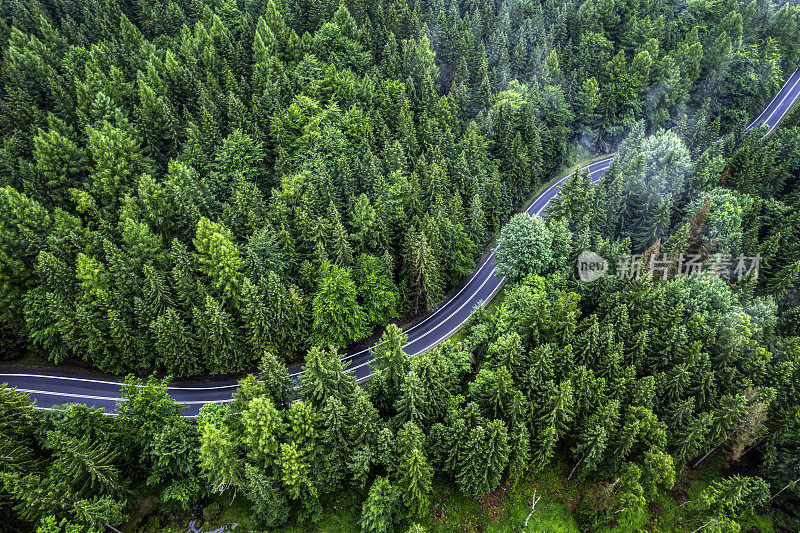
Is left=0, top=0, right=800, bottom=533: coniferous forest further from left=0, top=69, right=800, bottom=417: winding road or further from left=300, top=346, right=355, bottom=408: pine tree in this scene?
left=0, top=69, right=800, bottom=417: winding road

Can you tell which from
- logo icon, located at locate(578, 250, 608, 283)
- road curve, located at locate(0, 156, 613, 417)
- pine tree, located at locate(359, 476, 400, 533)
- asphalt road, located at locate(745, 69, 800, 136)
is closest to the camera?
pine tree, located at locate(359, 476, 400, 533)

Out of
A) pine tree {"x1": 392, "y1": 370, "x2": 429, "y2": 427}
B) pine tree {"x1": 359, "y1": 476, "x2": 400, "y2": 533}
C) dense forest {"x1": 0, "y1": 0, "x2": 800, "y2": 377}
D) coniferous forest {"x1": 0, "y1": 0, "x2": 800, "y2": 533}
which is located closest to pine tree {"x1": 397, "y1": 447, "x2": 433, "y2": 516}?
coniferous forest {"x1": 0, "y1": 0, "x2": 800, "y2": 533}

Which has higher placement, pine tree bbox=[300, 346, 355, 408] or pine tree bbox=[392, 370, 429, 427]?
pine tree bbox=[300, 346, 355, 408]

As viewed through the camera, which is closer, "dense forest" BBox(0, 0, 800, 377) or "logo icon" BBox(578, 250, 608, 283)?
"dense forest" BBox(0, 0, 800, 377)

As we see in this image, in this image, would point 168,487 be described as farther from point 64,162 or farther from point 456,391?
point 64,162

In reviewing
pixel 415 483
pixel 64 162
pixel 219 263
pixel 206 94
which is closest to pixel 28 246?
pixel 64 162

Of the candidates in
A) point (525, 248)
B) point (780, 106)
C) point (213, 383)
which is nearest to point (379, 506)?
point (213, 383)

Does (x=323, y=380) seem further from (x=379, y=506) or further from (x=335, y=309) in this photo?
(x=335, y=309)
